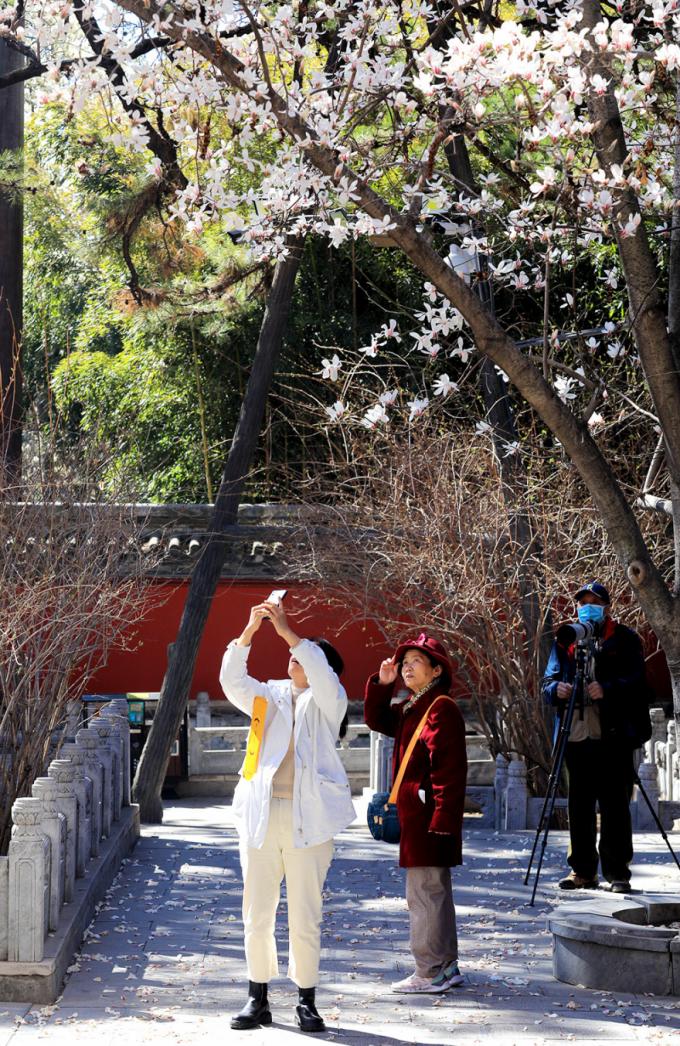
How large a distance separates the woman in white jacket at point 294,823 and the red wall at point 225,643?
867 cm

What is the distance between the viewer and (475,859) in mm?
9477

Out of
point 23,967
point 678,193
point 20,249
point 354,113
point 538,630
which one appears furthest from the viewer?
point 20,249

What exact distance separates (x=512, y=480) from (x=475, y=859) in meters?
3.42

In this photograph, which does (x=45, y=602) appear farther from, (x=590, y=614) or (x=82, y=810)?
(x=590, y=614)

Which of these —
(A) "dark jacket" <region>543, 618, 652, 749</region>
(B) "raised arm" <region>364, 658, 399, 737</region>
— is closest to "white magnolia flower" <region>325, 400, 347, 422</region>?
(A) "dark jacket" <region>543, 618, 652, 749</region>

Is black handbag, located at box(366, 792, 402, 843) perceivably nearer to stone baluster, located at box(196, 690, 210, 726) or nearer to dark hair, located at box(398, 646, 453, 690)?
stone baluster, located at box(196, 690, 210, 726)

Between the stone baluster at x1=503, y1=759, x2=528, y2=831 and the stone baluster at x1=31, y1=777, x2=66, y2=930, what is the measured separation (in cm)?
502

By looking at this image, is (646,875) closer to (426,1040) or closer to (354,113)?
(426,1040)

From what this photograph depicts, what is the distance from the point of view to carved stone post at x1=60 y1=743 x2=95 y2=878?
752 cm

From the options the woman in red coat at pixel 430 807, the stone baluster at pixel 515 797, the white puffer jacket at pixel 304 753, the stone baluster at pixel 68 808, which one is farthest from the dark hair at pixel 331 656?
the stone baluster at pixel 515 797

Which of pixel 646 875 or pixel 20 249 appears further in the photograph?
pixel 20 249

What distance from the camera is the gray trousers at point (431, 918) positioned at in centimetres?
583

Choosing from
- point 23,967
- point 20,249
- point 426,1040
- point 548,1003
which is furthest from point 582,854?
point 20,249

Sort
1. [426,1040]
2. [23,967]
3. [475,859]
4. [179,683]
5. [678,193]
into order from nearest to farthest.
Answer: [426,1040] → [23,967] → [678,193] → [475,859] → [179,683]
